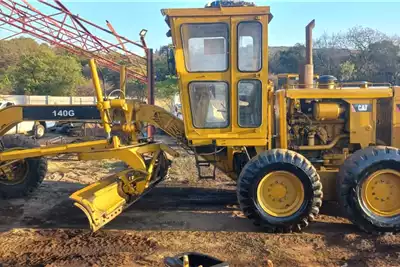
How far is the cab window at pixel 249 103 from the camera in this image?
6.62 meters

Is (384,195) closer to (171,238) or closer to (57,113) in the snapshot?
(171,238)

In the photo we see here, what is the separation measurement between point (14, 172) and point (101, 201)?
3267mm

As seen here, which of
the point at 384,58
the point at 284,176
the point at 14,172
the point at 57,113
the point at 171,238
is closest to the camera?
the point at 171,238

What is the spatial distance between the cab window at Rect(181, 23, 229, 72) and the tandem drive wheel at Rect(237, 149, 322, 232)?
5.04 feet

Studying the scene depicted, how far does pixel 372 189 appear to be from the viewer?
21.0 ft

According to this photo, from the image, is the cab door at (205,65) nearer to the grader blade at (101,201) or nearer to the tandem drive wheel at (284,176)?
the tandem drive wheel at (284,176)

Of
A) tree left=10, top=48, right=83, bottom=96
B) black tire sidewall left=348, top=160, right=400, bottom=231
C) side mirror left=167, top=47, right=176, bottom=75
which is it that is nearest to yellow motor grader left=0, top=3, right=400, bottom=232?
black tire sidewall left=348, top=160, right=400, bottom=231

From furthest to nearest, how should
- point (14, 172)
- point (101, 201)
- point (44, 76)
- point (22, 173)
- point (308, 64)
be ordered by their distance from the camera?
point (44, 76) < point (22, 173) < point (14, 172) < point (308, 64) < point (101, 201)

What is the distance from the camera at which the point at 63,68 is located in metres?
35.6

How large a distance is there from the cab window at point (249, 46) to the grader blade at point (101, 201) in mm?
2618

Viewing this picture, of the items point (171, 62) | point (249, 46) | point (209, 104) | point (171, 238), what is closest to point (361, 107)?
point (249, 46)

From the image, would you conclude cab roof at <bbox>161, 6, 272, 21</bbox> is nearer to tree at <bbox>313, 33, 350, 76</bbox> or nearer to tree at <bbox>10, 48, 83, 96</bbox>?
tree at <bbox>313, 33, 350, 76</bbox>

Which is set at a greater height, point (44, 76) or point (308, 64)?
point (44, 76)

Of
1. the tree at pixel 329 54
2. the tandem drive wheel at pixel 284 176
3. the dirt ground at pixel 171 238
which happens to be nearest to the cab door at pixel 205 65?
the tandem drive wheel at pixel 284 176
